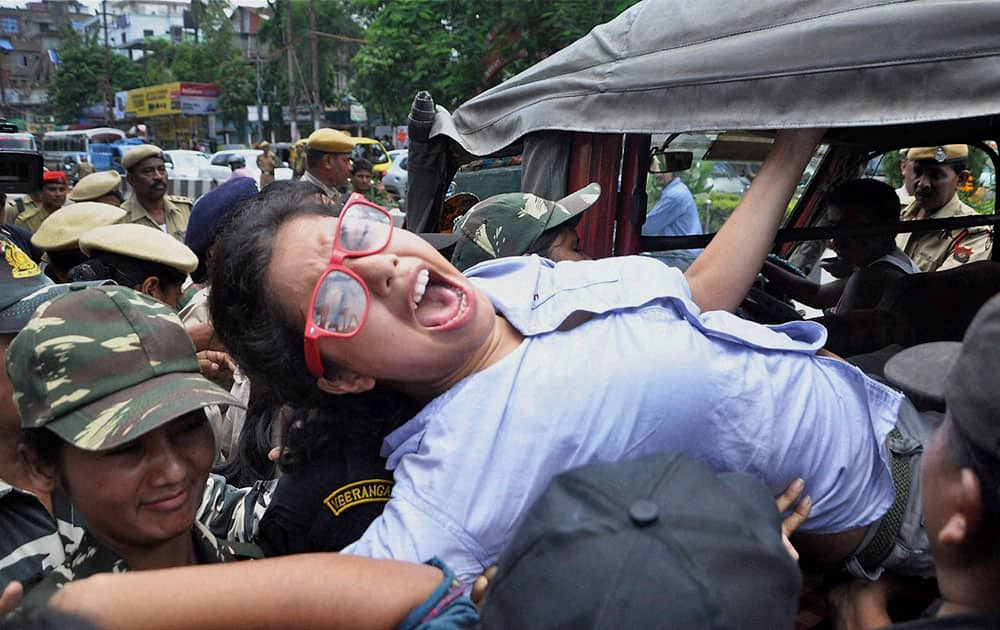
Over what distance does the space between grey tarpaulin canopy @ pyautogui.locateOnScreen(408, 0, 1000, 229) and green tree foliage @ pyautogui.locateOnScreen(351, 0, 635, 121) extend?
12.3m

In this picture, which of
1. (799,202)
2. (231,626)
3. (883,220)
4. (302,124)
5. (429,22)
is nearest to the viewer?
(231,626)

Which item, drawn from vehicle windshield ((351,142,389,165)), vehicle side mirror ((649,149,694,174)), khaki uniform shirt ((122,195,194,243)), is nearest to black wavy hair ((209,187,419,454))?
vehicle side mirror ((649,149,694,174))

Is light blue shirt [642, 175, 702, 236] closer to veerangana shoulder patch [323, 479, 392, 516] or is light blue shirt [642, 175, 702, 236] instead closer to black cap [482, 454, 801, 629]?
veerangana shoulder patch [323, 479, 392, 516]

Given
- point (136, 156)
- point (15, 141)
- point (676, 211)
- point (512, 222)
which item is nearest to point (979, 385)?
point (512, 222)

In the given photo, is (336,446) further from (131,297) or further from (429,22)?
(429,22)

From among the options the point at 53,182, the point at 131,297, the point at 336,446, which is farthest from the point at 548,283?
the point at 53,182

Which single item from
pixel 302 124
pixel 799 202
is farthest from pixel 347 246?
pixel 302 124

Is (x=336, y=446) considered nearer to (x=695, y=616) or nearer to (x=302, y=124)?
(x=695, y=616)

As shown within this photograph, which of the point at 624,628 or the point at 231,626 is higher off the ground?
the point at 624,628

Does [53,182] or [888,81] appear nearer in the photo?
[888,81]

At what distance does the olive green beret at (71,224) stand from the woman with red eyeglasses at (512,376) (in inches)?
104

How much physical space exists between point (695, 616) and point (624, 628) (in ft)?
0.25

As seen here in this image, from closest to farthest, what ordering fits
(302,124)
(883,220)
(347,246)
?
(347,246), (883,220), (302,124)

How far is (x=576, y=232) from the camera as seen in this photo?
8.83 feet
